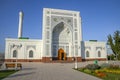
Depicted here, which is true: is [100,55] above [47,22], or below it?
below

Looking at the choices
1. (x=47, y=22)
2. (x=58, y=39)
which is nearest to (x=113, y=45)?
(x=58, y=39)

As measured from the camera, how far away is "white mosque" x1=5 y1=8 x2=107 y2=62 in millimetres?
34250

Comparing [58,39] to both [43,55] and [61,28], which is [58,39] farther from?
[43,55]

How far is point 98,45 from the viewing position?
41.0 metres

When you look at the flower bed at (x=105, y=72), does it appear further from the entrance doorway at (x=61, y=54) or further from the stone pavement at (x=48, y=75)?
the entrance doorway at (x=61, y=54)

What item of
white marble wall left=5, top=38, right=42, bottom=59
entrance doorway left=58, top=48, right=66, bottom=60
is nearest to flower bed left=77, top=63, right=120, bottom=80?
entrance doorway left=58, top=48, right=66, bottom=60

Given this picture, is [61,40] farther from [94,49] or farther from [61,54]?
[94,49]

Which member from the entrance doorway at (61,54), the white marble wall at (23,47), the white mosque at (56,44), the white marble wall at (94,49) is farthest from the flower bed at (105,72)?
the white marble wall at (94,49)

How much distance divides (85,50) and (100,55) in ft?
15.9

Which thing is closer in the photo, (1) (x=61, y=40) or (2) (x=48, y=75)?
(2) (x=48, y=75)

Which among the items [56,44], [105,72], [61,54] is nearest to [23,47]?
[56,44]

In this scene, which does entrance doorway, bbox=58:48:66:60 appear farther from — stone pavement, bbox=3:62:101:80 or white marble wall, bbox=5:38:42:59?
stone pavement, bbox=3:62:101:80

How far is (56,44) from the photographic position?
123ft

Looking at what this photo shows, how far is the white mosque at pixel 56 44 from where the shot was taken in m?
34.2
